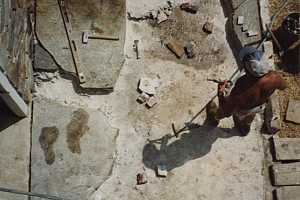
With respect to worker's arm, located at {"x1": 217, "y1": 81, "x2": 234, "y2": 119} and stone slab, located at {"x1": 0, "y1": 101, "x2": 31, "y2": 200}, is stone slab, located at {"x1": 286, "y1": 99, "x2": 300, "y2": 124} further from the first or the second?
stone slab, located at {"x1": 0, "y1": 101, "x2": 31, "y2": 200}

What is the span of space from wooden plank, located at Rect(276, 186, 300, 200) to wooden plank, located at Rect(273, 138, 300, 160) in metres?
0.40

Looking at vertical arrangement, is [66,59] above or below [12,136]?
above

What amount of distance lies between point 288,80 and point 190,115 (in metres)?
1.51

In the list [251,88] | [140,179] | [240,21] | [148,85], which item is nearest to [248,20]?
[240,21]

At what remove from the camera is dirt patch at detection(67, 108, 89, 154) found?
289 inches

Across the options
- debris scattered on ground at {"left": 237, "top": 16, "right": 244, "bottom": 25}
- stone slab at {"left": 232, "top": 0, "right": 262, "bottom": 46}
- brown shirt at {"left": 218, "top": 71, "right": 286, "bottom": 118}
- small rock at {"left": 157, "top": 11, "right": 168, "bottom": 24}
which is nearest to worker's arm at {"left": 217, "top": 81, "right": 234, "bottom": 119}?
brown shirt at {"left": 218, "top": 71, "right": 286, "bottom": 118}

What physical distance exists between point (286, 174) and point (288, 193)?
0.25 metres

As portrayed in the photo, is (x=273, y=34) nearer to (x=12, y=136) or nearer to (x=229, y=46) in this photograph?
(x=229, y=46)

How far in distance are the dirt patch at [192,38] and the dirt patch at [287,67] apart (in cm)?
83

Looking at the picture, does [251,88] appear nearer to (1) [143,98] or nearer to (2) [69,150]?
(1) [143,98]

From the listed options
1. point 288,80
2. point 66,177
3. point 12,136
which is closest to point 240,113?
point 288,80

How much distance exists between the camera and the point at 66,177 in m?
7.21

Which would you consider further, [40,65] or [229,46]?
[229,46]

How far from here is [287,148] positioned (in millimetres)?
7648
